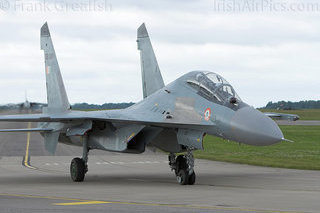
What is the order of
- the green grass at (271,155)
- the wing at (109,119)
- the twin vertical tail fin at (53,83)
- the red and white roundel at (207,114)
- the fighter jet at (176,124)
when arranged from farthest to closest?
1. the green grass at (271,155)
2. the twin vertical tail fin at (53,83)
3. the wing at (109,119)
4. the red and white roundel at (207,114)
5. the fighter jet at (176,124)

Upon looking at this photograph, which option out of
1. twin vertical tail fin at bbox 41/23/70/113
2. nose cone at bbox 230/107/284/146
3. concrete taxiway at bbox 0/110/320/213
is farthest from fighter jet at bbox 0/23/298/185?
twin vertical tail fin at bbox 41/23/70/113

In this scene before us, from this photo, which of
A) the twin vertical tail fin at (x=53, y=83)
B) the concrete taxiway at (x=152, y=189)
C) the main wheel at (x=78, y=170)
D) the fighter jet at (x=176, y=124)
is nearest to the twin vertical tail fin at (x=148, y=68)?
the twin vertical tail fin at (x=53, y=83)

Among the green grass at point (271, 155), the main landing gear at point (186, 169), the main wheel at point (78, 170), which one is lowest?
the green grass at point (271, 155)

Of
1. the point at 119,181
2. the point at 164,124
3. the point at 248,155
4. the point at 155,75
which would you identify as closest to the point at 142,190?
the point at 164,124

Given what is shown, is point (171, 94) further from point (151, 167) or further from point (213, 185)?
point (151, 167)

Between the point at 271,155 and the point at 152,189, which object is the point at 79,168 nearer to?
the point at 152,189

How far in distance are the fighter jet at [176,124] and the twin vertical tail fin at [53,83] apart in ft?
4.27

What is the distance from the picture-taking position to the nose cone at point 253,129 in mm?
14016

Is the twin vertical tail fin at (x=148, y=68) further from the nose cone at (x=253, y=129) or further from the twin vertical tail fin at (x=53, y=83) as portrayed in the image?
the nose cone at (x=253, y=129)

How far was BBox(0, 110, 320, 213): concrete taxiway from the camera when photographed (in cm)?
1124

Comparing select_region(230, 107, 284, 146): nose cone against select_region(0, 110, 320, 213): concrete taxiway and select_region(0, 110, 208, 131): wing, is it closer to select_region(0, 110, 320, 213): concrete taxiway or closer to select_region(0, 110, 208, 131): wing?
select_region(0, 110, 208, 131): wing

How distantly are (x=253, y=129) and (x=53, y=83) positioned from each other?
9771 millimetres

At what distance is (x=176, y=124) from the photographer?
15.9 meters

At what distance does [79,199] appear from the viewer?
12.8 meters
